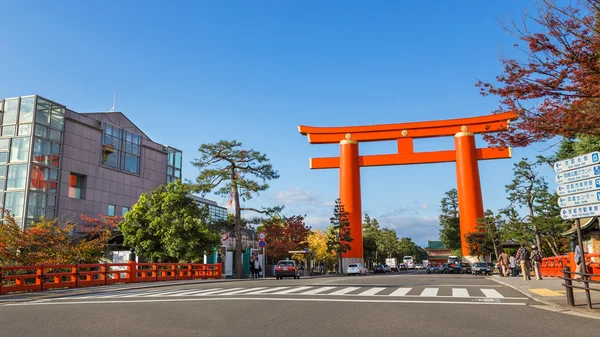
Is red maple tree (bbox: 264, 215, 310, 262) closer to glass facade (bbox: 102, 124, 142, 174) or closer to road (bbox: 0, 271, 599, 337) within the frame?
glass facade (bbox: 102, 124, 142, 174)

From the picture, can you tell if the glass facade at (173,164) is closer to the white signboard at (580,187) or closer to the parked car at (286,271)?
the parked car at (286,271)

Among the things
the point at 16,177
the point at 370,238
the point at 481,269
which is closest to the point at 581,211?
the point at 481,269

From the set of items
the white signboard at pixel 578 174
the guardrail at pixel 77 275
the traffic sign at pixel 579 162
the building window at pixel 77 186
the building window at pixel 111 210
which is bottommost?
the guardrail at pixel 77 275

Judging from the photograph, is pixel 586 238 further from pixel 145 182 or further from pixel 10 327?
pixel 145 182

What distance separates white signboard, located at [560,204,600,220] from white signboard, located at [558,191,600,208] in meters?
0.09

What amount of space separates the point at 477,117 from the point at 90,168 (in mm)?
38669

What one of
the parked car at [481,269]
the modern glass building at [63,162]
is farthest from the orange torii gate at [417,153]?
the modern glass building at [63,162]

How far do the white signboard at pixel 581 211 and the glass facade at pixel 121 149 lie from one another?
44548 millimetres

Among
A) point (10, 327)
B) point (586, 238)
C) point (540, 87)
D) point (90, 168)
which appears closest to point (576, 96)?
point (540, 87)

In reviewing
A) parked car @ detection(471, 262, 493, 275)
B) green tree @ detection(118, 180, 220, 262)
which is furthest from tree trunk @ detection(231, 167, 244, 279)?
parked car @ detection(471, 262, 493, 275)

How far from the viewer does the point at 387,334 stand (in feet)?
23.2

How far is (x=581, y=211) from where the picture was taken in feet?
33.8

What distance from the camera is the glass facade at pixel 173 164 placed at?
57812mm

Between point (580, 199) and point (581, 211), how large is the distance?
267 millimetres
